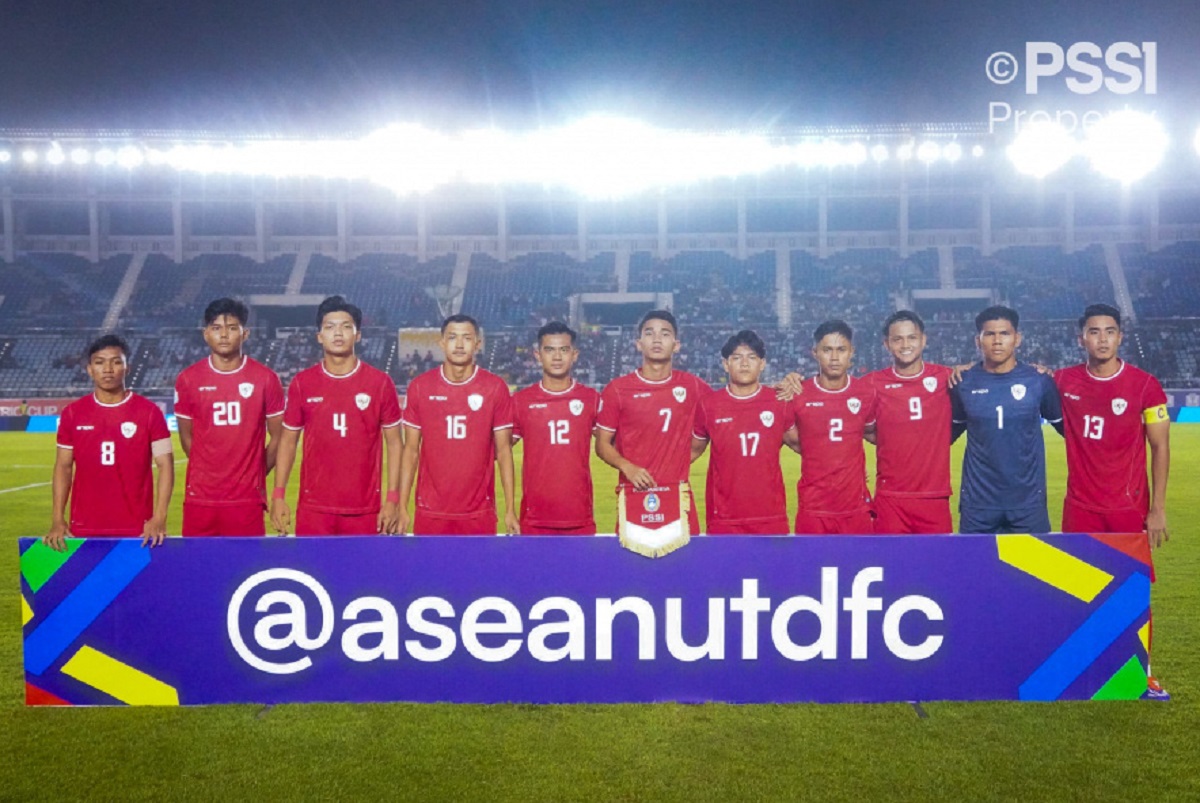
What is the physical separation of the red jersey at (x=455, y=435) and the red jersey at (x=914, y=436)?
2220 millimetres

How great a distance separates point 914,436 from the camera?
5.29m

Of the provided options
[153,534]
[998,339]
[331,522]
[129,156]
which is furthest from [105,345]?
[129,156]

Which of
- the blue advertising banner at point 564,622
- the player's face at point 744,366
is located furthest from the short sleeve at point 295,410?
the player's face at point 744,366

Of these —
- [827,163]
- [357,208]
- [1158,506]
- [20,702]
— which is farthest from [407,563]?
[357,208]

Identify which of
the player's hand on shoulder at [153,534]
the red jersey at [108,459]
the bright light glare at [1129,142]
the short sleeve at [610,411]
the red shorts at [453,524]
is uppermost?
the bright light glare at [1129,142]

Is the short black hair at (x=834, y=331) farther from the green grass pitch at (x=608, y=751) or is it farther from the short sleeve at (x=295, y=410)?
the short sleeve at (x=295, y=410)

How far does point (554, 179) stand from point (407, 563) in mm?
36273

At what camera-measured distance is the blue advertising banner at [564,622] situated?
4.37 meters

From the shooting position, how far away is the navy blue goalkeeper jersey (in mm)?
5121

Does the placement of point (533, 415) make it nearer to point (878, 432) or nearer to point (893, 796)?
point (878, 432)

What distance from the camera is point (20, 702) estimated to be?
475cm

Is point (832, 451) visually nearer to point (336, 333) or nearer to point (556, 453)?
point (556, 453)

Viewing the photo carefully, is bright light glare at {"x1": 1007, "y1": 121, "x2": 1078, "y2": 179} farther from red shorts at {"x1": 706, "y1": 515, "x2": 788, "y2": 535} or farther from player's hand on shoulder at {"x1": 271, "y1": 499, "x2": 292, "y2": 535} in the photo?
player's hand on shoulder at {"x1": 271, "y1": 499, "x2": 292, "y2": 535}

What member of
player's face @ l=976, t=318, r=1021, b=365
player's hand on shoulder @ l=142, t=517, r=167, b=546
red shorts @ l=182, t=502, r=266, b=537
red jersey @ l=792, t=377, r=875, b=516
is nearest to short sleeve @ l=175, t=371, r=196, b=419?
red shorts @ l=182, t=502, r=266, b=537
